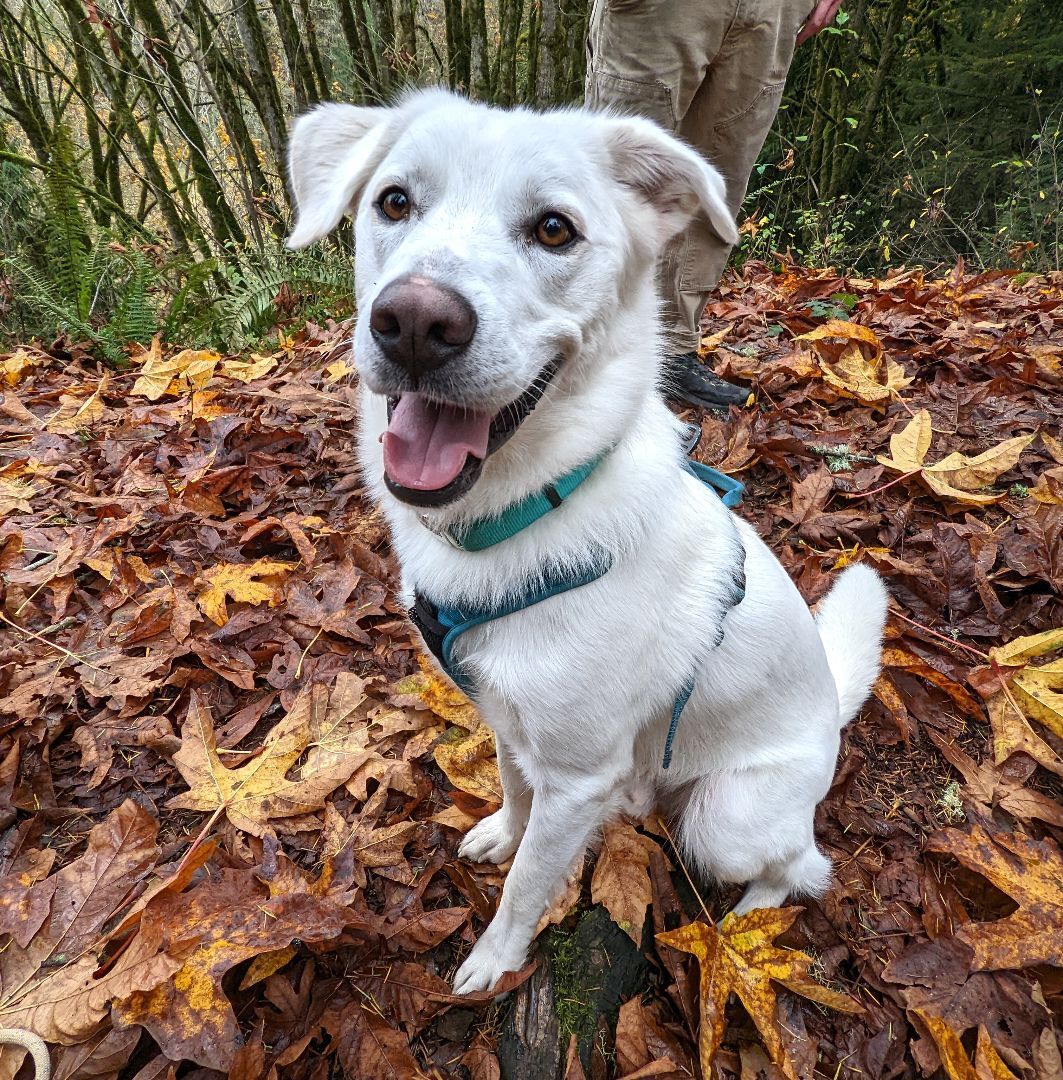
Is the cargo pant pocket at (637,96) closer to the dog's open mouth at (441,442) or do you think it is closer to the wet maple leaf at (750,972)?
the dog's open mouth at (441,442)

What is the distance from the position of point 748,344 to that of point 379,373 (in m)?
3.64

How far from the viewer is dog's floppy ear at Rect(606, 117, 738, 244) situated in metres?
1.65

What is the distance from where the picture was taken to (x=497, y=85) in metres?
7.55

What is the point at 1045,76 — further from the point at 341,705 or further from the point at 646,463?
the point at 341,705

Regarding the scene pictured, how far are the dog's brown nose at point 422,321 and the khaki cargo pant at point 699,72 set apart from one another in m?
1.92

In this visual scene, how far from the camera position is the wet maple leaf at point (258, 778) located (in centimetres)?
192

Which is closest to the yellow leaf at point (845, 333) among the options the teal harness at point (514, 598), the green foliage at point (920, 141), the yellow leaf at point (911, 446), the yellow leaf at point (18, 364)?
the yellow leaf at point (911, 446)

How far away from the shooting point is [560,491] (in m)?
1.57

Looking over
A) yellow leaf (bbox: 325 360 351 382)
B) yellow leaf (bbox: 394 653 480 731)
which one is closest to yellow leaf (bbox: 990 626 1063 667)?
yellow leaf (bbox: 394 653 480 731)

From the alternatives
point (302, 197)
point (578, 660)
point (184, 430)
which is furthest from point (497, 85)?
point (578, 660)

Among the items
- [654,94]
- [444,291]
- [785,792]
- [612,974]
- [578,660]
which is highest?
[654,94]

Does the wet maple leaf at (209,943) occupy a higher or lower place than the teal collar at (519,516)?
lower

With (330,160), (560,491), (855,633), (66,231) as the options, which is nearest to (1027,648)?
(855,633)

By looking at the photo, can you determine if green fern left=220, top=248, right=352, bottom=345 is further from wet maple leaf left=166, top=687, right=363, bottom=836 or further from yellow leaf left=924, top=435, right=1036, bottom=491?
yellow leaf left=924, top=435, right=1036, bottom=491
